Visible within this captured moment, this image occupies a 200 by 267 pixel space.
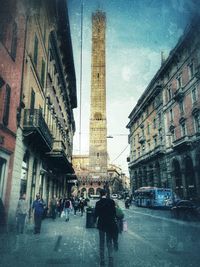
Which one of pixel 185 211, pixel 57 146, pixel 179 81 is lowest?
pixel 185 211

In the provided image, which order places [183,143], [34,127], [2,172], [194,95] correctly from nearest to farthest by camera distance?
[2,172], [34,127], [194,95], [183,143]

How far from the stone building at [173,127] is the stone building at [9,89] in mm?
15868

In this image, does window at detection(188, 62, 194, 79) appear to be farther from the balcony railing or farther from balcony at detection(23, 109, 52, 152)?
balcony at detection(23, 109, 52, 152)

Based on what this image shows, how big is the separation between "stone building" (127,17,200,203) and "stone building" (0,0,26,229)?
52.1ft

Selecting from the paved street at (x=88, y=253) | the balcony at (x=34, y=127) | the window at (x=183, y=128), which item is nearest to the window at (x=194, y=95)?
the window at (x=183, y=128)

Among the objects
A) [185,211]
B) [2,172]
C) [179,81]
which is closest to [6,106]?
[2,172]

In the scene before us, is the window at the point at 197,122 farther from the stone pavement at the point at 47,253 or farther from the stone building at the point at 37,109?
the stone pavement at the point at 47,253

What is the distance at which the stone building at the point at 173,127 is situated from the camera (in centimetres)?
2992

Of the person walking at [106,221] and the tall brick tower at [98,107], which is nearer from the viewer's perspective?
the person walking at [106,221]

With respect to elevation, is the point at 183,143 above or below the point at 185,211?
above

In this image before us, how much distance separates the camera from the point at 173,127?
3594 cm

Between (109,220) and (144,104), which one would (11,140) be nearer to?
(109,220)

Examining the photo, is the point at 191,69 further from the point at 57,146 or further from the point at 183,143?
the point at 57,146

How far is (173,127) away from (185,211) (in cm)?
1895
